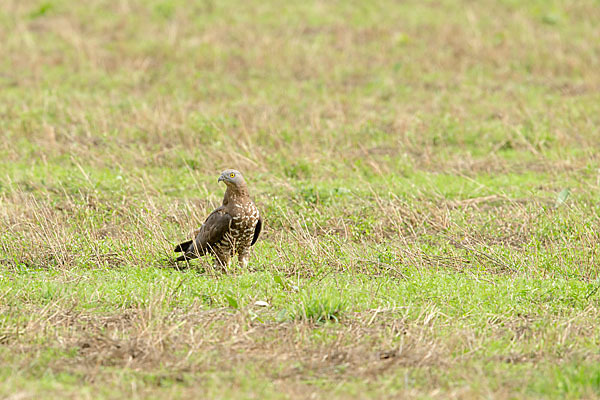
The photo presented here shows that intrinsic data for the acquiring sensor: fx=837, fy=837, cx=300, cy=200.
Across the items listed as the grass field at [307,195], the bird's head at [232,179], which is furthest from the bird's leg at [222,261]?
the bird's head at [232,179]

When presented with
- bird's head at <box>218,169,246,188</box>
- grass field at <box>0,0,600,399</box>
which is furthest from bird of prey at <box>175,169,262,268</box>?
grass field at <box>0,0,600,399</box>

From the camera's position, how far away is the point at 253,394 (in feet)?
17.9

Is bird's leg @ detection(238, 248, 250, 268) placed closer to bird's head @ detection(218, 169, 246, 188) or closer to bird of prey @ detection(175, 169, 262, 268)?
bird of prey @ detection(175, 169, 262, 268)

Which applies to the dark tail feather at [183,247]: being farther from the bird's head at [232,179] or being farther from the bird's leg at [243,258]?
the bird's head at [232,179]

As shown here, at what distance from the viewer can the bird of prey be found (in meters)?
8.10

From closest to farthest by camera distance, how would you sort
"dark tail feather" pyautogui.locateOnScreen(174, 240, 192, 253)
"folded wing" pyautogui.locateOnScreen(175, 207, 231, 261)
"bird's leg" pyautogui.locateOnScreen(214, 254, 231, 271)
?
"folded wing" pyautogui.locateOnScreen(175, 207, 231, 261)
"bird's leg" pyautogui.locateOnScreen(214, 254, 231, 271)
"dark tail feather" pyautogui.locateOnScreen(174, 240, 192, 253)

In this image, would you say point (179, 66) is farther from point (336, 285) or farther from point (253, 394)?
point (253, 394)

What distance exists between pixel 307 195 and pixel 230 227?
8.67 feet

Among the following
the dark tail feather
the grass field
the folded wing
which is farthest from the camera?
the dark tail feather

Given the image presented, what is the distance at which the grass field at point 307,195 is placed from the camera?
6.04 metres

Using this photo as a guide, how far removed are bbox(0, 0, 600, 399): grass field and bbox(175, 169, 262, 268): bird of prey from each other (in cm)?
28

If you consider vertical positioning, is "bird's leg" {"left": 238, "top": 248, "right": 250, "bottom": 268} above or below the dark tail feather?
below

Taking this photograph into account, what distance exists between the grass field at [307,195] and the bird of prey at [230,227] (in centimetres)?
28

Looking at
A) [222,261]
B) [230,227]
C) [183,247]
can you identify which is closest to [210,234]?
[230,227]
